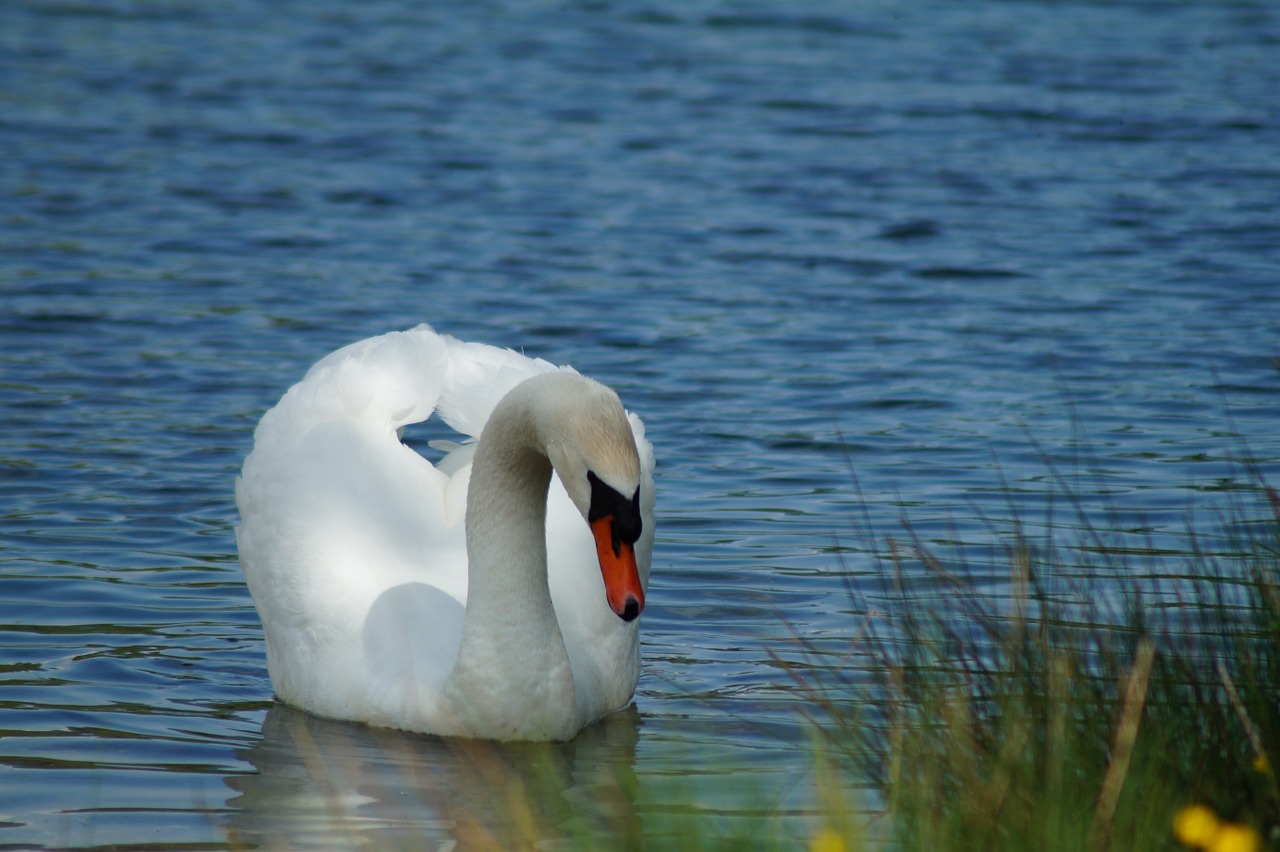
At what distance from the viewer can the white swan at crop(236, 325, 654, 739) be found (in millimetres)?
5316

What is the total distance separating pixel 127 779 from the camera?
553cm

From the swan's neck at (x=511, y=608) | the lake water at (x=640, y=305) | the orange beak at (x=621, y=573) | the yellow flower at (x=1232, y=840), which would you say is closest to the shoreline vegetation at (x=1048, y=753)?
the yellow flower at (x=1232, y=840)

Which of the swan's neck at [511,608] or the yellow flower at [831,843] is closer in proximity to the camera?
the yellow flower at [831,843]

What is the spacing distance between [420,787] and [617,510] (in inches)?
40.3

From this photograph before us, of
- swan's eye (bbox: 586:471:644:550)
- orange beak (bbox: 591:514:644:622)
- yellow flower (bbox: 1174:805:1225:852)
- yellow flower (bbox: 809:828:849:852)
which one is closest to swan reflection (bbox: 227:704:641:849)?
orange beak (bbox: 591:514:644:622)

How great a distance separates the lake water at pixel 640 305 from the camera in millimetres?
5863

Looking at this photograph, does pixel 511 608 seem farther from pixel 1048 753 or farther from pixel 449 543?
pixel 1048 753

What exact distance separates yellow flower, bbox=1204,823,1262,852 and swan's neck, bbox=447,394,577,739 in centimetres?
248

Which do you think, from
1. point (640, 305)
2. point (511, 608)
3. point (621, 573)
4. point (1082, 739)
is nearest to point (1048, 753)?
point (1082, 739)

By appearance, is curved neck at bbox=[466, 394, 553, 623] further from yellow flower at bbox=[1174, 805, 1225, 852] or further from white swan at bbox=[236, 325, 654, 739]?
yellow flower at bbox=[1174, 805, 1225, 852]

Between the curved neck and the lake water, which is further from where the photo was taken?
the lake water

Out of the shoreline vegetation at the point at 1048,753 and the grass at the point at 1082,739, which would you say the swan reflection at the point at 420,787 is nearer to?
the shoreline vegetation at the point at 1048,753

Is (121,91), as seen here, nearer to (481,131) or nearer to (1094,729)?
(481,131)

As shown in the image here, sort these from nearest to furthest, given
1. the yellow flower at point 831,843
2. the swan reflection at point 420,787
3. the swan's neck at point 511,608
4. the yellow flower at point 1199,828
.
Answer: the yellow flower at point 831,843
the yellow flower at point 1199,828
the swan reflection at point 420,787
the swan's neck at point 511,608
